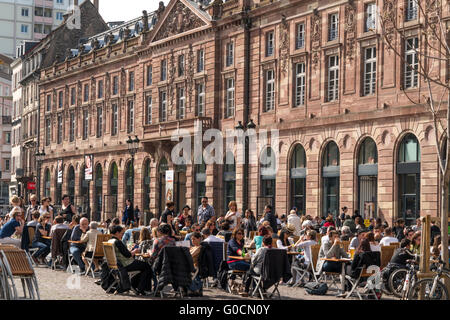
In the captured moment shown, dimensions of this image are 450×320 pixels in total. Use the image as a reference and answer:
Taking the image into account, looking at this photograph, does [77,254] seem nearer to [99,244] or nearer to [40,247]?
[99,244]

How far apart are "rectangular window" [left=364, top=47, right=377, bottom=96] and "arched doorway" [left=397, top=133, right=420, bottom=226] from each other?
11.4ft

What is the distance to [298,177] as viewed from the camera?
46.0m

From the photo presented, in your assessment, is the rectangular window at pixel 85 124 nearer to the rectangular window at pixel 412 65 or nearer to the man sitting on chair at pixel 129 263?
the rectangular window at pixel 412 65

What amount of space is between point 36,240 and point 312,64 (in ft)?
71.3

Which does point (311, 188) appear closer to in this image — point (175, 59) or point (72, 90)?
point (175, 59)

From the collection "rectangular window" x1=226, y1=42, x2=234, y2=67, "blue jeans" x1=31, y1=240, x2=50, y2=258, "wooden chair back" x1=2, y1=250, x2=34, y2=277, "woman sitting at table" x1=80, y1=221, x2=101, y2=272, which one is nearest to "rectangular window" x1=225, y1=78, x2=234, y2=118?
"rectangular window" x1=226, y1=42, x2=234, y2=67

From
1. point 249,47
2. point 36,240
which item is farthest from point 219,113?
point 36,240

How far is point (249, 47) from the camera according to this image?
50562 millimetres

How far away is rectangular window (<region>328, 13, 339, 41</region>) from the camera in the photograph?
144 ft

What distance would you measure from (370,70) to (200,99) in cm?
1625

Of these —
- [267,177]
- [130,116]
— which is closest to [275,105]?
[267,177]

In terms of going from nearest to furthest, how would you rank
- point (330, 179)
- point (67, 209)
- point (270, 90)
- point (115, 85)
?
point (67, 209) < point (330, 179) < point (270, 90) < point (115, 85)

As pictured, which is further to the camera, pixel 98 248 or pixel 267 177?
pixel 267 177

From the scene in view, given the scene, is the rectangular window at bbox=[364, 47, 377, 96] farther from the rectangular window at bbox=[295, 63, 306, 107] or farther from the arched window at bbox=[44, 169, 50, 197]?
the arched window at bbox=[44, 169, 50, 197]
